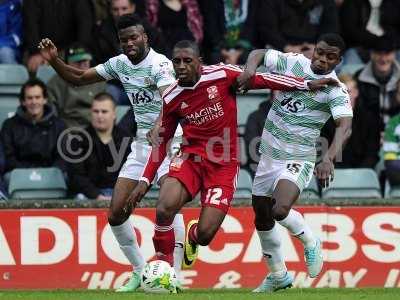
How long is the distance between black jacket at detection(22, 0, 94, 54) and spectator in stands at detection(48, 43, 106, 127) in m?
0.48

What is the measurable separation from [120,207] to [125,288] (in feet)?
2.72

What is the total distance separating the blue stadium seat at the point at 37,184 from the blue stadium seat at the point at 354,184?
321cm

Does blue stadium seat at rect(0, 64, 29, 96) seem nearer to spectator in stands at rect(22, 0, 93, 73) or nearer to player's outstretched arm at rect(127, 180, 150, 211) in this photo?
spectator in stands at rect(22, 0, 93, 73)

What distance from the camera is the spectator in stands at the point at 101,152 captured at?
14.9 m

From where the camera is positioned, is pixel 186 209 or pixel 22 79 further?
pixel 22 79

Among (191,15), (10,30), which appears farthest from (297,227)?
(10,30)

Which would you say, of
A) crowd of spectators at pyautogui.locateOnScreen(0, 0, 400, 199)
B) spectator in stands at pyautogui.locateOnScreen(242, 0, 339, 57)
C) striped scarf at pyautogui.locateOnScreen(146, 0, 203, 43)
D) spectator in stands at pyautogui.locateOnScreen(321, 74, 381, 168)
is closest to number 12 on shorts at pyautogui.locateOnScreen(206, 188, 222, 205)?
crowd of spectators at pyautogui.locateOnScreen(0, 0, 400, 199)

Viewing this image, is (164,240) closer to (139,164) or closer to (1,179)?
(139,164)

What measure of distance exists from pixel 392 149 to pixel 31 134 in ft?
14.4

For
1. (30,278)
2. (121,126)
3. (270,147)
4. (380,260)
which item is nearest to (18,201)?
(30,278)

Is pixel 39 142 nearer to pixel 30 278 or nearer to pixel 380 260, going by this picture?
pixel 30 278

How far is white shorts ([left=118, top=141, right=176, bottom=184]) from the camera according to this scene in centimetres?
1277

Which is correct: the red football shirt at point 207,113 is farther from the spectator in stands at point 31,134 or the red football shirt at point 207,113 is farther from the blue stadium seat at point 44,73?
the blue stadium seat at point 44,73

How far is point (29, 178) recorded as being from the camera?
1502 centimetres
